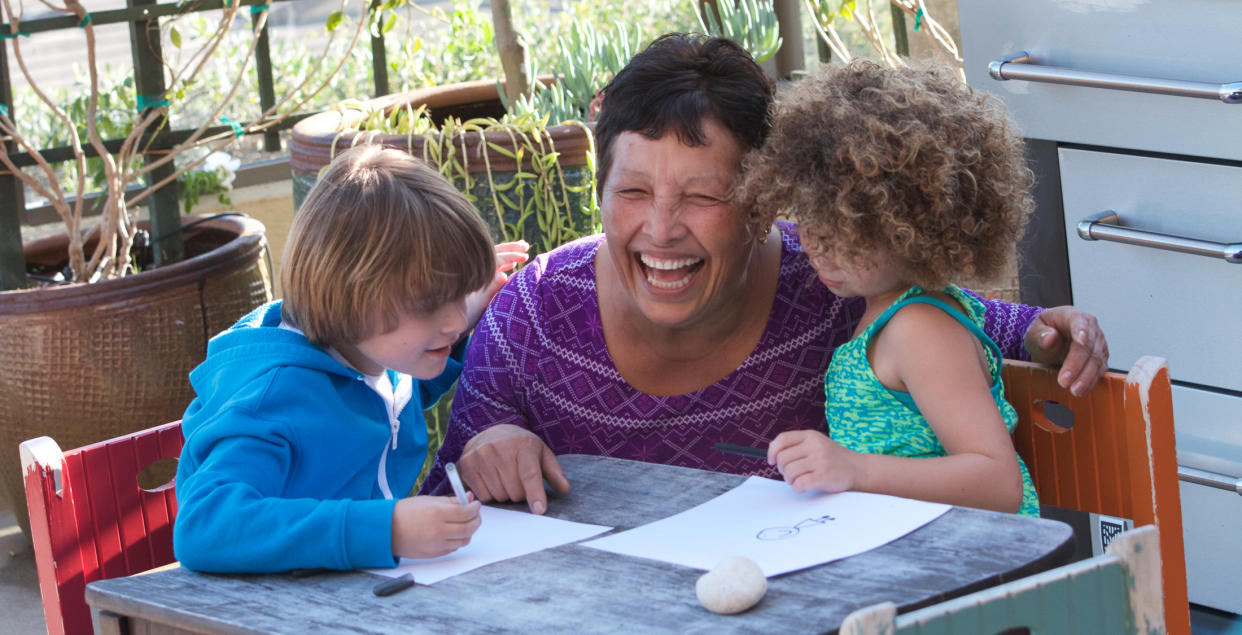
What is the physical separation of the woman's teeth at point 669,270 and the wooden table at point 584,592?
0.57 m

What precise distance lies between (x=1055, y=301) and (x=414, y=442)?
1.28 metres

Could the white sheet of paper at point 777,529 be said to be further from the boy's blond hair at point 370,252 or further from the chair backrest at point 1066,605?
the boy's blond hair at point 370,252

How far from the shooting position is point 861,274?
1.70m

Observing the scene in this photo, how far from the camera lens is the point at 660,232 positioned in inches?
71.9

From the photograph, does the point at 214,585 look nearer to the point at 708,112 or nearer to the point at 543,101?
the point at 708,112

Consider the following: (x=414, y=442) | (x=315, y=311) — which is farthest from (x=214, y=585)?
(x=414, y=442)

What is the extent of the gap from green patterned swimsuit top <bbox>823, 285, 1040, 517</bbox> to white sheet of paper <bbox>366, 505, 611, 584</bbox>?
1.42 ft

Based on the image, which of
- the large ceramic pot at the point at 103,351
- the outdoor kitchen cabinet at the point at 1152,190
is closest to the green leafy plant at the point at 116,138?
the large ceramic pot at the point at 103,351

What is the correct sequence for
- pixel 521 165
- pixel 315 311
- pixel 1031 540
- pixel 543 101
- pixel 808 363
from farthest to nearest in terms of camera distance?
1. pixel 543 101
2. pixel 521 165
3. pixel 808 363
4. pixel 315 311
5. pixel 1031 540

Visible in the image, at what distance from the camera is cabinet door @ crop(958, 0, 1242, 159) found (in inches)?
82.0

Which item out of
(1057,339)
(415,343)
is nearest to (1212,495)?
(1057,339)

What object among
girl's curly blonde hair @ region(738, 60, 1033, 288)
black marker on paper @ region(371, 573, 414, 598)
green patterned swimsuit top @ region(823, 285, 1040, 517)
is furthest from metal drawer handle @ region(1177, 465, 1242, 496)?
black marker on paper @ region(371, 573, 414, 598)

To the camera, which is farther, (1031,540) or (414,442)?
(414,442)

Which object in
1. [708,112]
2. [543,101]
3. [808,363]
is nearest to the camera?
[708,112]
